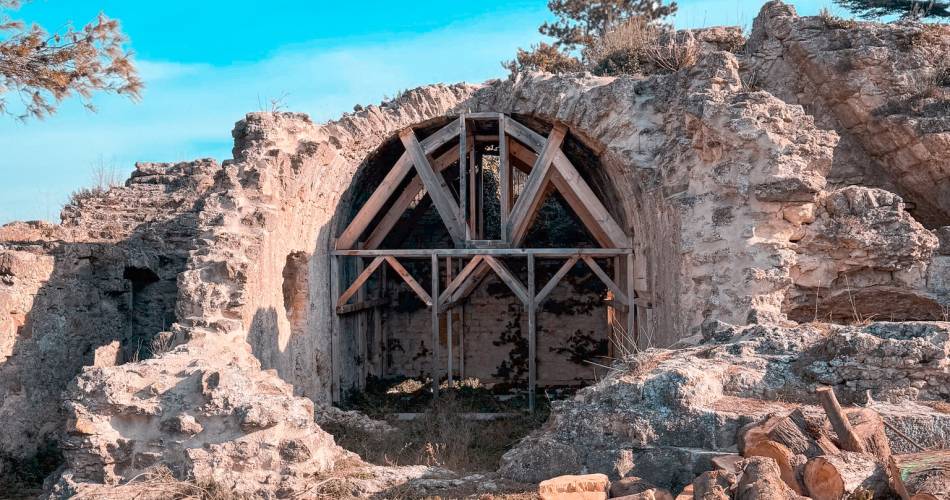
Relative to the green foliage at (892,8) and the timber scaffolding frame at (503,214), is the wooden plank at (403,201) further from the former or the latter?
the green foliage at (892,8)

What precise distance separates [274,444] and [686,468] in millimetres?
2816

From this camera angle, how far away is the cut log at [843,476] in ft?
13.1

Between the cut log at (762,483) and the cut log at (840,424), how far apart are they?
1.67 ft

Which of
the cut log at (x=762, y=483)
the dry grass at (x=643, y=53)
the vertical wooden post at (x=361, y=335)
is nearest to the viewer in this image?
the cut log at (x=762, y=483)

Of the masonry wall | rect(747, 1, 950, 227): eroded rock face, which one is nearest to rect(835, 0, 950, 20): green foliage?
rect(747, 1, 950, 227): eroded rock face

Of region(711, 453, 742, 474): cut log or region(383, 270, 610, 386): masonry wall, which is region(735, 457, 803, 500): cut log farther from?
region(383, 270, 610, 386): masonry wall

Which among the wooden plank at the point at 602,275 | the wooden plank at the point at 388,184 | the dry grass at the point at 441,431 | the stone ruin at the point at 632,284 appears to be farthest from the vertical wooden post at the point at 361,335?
the wooden plank at the point at 602,275

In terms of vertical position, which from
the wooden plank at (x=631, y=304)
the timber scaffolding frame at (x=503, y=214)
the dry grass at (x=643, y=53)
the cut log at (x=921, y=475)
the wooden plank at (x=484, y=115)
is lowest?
the cut log at (x=921, y=475)

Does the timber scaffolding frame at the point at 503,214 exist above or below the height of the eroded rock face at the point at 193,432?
above

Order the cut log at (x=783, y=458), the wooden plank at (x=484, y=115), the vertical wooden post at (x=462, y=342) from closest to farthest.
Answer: the cut log at (x=783, y=458)
the wooden plank at (x=484, y=115)
the vertical wooden post at (x=462, y=342)

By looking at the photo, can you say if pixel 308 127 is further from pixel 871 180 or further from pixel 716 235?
pixel 871 180

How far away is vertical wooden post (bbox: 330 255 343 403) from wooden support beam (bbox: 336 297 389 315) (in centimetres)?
13

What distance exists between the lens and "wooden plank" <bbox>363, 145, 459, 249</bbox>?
10406 millimetres

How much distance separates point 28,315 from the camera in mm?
7195
